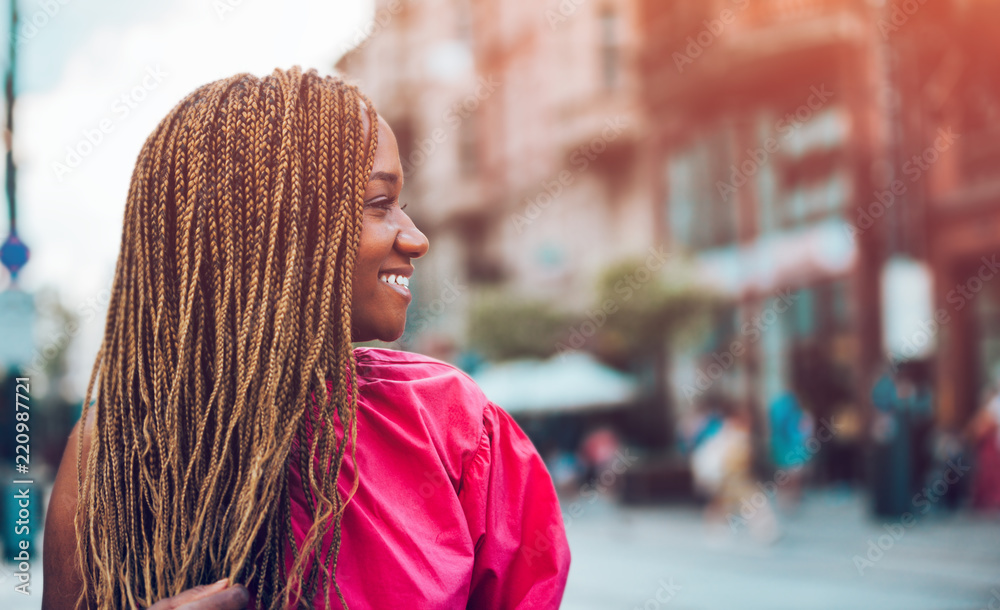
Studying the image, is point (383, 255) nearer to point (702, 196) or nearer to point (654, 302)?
point (654, 302)

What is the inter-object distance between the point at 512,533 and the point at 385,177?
60 centimetres

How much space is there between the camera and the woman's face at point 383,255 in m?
1.62

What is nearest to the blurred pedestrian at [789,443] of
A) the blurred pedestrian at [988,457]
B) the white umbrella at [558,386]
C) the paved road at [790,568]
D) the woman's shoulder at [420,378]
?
the paved road at [790,568]

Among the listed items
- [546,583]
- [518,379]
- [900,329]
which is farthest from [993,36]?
[518,379]

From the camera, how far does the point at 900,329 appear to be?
1195cm

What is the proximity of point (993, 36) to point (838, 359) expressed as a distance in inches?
343

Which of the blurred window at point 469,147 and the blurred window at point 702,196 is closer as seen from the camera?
the blurred window at point 702,196

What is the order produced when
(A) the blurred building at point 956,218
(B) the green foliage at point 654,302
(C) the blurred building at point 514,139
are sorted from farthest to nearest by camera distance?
(C) the blurred building at point 514,139 → (B) the green foliage at point 654,302 → (A) the blurred building at point 956,218

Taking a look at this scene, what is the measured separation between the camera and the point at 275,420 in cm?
150

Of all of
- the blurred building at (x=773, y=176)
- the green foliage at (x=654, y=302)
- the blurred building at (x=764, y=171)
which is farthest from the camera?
the green foliage at (x=654, y=302)

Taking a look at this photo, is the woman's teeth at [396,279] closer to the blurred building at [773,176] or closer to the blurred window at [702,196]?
the blurred building at [773,176]

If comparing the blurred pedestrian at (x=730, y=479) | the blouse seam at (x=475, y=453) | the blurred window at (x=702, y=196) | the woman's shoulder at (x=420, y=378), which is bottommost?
the blurred pedestrian at (x=730, y=479)

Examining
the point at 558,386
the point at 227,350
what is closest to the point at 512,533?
the point at 227,350

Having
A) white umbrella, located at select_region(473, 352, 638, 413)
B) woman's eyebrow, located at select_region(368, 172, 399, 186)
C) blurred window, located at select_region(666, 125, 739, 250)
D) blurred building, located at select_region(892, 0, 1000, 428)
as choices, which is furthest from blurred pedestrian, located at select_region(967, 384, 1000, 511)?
woman's eyebrow, located at select_region(368, 172, 399, 186)
